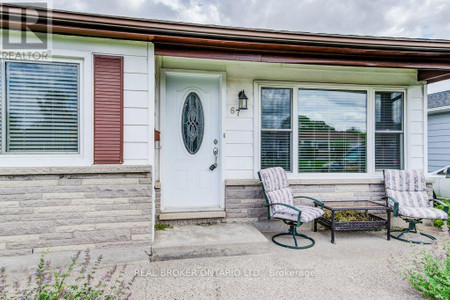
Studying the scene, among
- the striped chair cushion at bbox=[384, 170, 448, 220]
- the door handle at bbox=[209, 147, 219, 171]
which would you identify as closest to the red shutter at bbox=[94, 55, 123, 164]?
the door handle at bbox=[209, 147, 219, 171]

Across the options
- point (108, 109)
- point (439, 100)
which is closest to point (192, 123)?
point (108, 109)

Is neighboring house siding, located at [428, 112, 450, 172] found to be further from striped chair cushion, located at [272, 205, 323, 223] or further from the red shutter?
the red shutter

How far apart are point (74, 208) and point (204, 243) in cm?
145

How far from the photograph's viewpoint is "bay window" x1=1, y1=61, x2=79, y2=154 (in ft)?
8.18

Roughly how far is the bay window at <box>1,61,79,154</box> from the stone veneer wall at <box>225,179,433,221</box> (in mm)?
2141

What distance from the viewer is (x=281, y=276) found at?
2436 millimetres

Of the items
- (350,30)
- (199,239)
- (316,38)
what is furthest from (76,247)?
(350,30)

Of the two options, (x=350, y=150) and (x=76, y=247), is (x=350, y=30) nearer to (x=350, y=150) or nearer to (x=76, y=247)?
(x=350, y=150)

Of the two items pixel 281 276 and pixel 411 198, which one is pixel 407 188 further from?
pixel 281 276

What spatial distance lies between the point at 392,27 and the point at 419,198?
24.8 feet

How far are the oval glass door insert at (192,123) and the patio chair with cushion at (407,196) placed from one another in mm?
2931

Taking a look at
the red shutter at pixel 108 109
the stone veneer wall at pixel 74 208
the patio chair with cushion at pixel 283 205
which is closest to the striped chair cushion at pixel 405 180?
the patio chair with cushion at pixel 283 205

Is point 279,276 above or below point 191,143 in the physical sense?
below

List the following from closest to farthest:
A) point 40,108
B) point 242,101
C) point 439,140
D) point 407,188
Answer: point 40,108 → point 242,101 → point 407,188 → point 439,140
